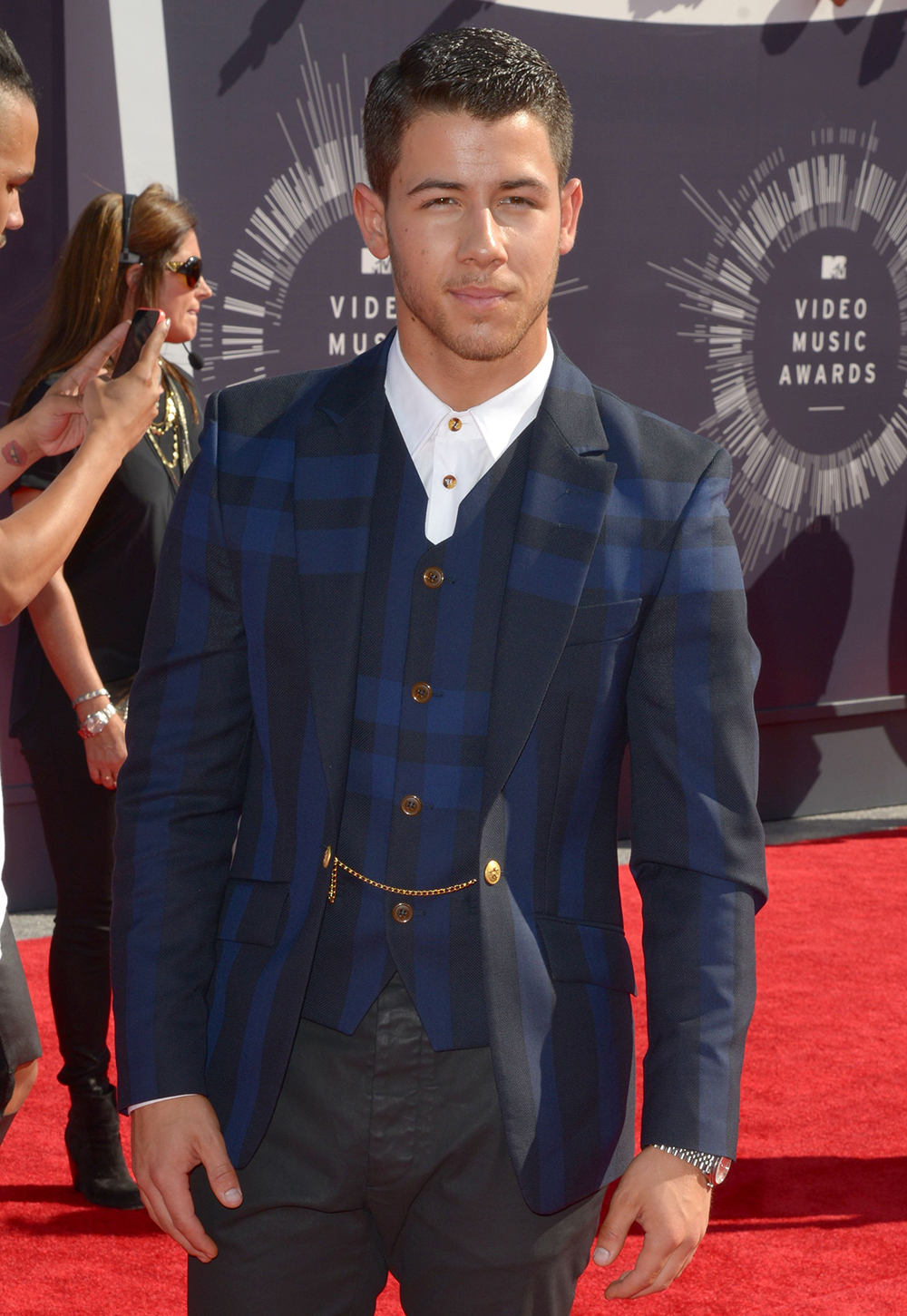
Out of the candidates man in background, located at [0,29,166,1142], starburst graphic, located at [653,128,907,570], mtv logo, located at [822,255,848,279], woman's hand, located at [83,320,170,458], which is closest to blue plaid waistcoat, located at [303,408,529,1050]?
man in background, located at [0,29,166,1142]

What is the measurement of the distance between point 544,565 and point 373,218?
0.45 metres

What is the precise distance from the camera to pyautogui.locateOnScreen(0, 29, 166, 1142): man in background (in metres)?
1.77

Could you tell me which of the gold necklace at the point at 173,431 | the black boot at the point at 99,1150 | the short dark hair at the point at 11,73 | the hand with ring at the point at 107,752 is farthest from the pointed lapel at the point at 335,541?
the black boot at the point at 99,1150

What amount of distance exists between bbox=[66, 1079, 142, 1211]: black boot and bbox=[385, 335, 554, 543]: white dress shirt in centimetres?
195

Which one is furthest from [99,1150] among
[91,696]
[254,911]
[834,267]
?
[834,267]

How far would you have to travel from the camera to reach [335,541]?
1.48 meters

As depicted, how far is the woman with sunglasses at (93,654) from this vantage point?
292cm

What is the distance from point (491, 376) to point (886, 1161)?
2.50 m

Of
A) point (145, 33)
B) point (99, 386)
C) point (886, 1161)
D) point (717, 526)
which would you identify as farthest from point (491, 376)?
point (145, 33)

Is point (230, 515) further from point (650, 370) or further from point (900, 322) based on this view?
point (900, 322)

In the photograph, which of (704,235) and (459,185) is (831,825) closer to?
(704,235)

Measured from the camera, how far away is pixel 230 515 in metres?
1.49

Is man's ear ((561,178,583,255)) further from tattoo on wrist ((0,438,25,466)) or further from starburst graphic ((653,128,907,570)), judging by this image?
starburst graphic ((653,128,907,570))

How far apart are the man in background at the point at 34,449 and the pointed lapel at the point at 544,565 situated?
1.81 ft
